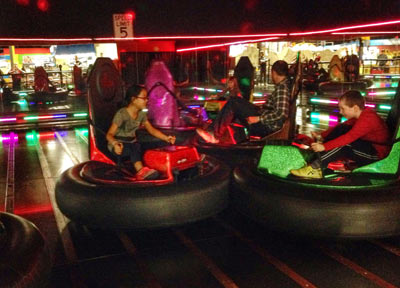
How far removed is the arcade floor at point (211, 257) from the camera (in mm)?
2039

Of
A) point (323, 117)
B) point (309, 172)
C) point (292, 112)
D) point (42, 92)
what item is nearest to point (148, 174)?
point (309, 172)

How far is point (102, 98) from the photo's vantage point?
9.89 feet

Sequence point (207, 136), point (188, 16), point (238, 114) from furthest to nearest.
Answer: point (188, 16)
point (207, 136)
point (238, 114)

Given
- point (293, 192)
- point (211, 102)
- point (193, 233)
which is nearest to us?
point (293, 192)

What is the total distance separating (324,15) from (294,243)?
7.93m

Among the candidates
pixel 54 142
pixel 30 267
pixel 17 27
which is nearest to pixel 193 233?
pixel 30 267

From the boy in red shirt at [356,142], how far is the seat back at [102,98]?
133cm

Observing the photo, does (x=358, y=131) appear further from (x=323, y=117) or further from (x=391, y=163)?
(x=323, y=117)

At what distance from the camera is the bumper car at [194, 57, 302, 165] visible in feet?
12.0

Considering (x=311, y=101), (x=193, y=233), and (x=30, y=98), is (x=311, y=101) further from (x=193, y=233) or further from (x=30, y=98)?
(x=193, y=233)

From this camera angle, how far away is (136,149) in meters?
2.85

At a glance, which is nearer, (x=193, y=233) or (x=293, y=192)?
(x=293, y=192)

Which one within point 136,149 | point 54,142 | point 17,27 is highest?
point 17,27

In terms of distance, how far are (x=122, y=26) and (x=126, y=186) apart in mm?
6361
